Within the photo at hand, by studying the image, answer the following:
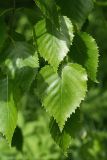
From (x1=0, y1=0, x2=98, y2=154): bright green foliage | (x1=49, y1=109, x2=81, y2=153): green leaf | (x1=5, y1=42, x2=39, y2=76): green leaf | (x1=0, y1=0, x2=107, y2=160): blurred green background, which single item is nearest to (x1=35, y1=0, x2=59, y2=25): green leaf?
(x1=0, y1=0, x2=98, y2=154): bright green foliage

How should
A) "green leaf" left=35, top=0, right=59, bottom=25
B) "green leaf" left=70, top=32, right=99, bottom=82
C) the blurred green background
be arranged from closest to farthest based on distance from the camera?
"green leaf" left=35, top=0, right=59, bottom=25 → "green leaf" left=70, top=32, right=99, bottom=82 → the blurred green background

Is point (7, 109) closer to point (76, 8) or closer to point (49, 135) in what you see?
point (76, 8)

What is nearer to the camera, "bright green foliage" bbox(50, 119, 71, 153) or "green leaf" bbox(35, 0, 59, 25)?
"green leaf" bbox(35, 0, 59, 25)

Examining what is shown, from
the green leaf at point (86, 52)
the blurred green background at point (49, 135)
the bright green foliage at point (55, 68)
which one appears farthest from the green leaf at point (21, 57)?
the blurred green background at point (49, 135)

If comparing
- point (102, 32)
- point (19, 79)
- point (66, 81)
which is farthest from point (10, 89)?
point (102, 32)

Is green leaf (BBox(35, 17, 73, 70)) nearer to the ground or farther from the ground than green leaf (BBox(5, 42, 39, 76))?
farther from the ground

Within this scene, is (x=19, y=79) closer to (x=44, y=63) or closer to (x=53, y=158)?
(x=44, y=63)

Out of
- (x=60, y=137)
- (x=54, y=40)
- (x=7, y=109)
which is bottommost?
(x=60, y=137)

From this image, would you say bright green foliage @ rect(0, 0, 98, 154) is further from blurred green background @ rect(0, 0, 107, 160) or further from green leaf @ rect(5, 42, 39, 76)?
blurred green background @ rect(0, 0, 107, 160)

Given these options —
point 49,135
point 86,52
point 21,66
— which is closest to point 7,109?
point 21,66
